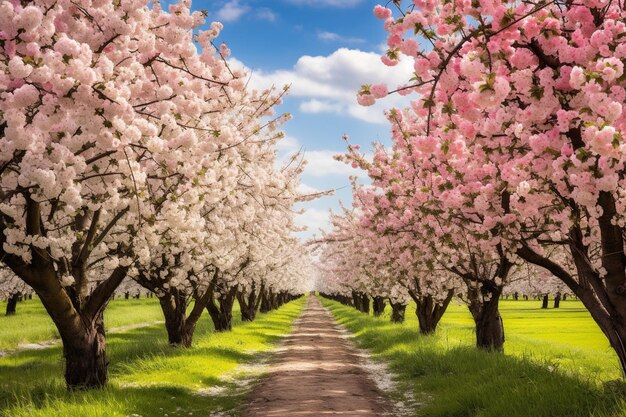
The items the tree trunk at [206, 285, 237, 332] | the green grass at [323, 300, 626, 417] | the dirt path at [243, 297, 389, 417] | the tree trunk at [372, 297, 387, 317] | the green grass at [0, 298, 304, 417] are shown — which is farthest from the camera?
the tree trunk at [372, 297, 387, 317]

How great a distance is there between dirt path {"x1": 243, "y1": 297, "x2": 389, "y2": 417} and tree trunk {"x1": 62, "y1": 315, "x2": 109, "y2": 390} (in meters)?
3.33

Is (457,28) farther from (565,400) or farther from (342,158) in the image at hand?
(342,158)

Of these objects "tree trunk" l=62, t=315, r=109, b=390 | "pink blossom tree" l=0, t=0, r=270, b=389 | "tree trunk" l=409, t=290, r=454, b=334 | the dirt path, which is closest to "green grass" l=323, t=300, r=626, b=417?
the dirt path

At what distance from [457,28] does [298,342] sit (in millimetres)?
22448

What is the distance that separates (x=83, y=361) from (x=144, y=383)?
7.40ft

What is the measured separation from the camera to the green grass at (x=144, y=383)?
9875mm

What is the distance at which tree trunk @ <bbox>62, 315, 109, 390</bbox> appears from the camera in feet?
37.1

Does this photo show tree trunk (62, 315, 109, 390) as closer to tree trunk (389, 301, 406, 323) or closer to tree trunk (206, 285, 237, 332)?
tree trunk (206, 285, 237, 332)

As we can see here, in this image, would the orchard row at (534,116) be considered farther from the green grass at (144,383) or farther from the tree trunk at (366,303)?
the tree trunk at (366,303)

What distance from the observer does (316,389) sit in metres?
13.7

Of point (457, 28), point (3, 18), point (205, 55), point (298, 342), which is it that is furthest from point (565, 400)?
point (298, 342)

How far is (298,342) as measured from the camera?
90.2 ft

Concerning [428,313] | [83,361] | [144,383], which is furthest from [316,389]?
[428,313]

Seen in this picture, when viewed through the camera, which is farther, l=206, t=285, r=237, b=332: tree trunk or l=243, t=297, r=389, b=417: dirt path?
l=206, t=285, r=237, b=332: tree trunk
